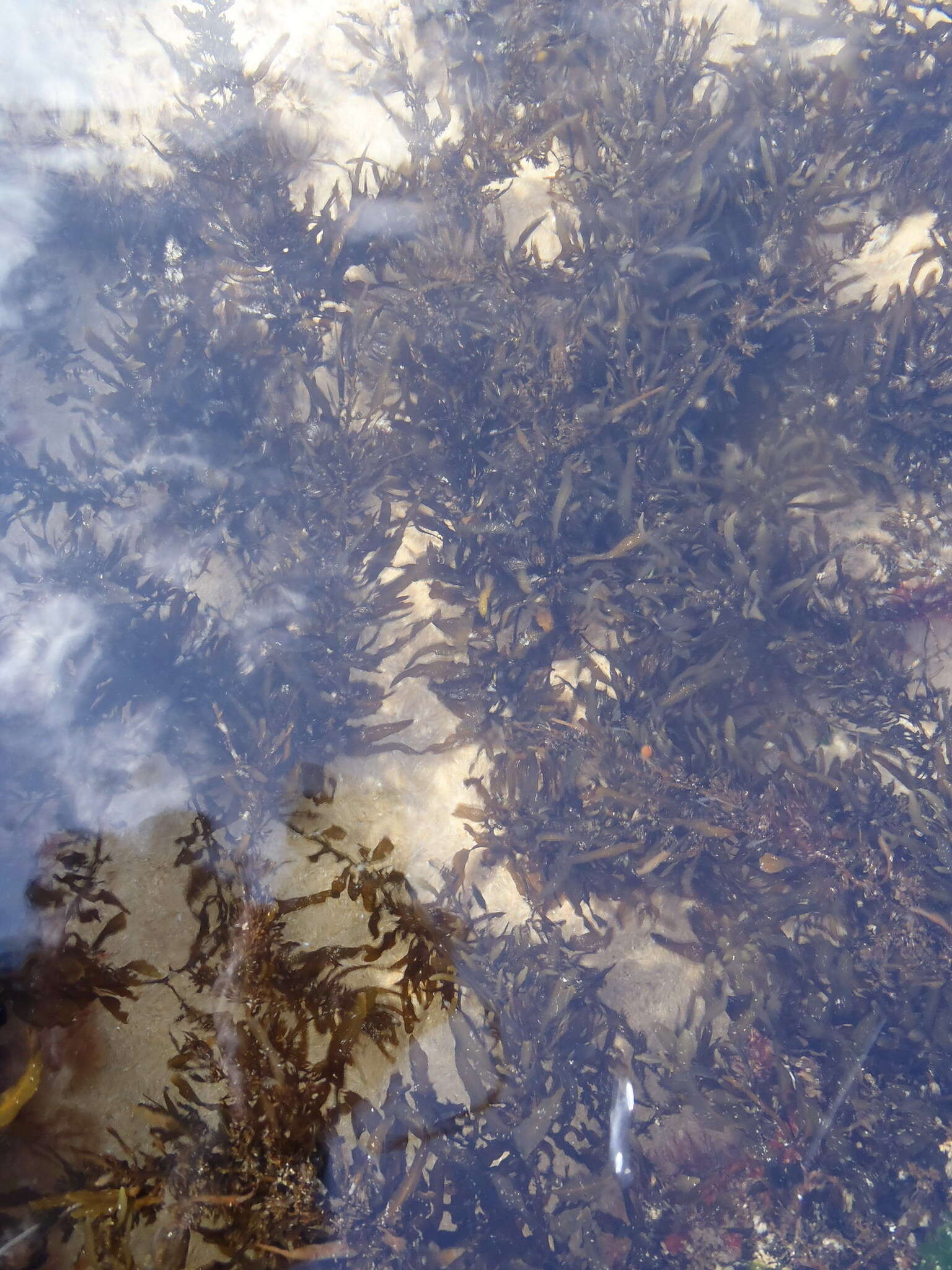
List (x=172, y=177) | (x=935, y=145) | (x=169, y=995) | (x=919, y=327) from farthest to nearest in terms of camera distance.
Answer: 1. (x=172, y=177)
2. (x=935, y=145)
3. (x=919, y=327)
4. (x=169, y=995)

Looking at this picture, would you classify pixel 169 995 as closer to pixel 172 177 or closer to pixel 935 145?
pixel 172 177

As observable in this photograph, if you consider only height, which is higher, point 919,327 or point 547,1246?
point 919,327

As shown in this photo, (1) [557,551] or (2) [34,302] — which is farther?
(2) [34,302]

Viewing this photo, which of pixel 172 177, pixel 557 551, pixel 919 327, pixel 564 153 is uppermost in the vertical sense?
pixel 172 177

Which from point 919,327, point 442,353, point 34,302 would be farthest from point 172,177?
point 919,327

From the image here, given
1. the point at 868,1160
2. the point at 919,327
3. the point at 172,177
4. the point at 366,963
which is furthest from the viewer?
the point at 172,177

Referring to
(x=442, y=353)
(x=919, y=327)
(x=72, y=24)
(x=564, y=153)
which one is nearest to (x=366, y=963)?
(x=442, y=353)

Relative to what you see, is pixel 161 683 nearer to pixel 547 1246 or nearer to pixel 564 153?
pixel 547 1246
